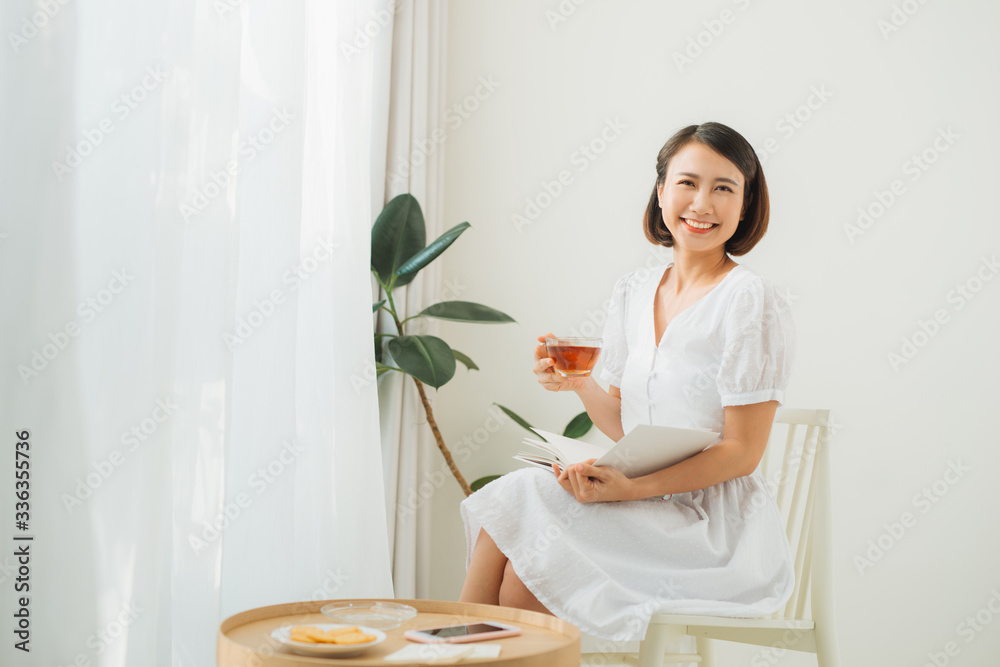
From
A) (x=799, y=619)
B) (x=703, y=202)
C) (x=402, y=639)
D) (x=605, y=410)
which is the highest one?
(x=703, y=202)

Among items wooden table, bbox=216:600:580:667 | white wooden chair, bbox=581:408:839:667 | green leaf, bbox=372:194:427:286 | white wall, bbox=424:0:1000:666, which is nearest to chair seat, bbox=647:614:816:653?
white wooden chair, bbox=581:408:839:667

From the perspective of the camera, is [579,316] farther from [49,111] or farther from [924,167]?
[49,111]

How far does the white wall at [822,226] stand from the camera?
2.44 metres

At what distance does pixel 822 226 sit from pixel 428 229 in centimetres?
131

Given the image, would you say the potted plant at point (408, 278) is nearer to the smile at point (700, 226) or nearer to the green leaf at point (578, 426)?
the green leaf at point (578, 426)

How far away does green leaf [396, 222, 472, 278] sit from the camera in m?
2.27

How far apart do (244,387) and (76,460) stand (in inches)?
17.9

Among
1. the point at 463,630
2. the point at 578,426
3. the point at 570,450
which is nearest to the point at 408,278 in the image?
the point at 578,426

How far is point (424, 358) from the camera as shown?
226 centimetres

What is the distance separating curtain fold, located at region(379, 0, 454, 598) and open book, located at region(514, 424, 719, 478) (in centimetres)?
111

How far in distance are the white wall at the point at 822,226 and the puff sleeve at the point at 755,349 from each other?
1.14 m

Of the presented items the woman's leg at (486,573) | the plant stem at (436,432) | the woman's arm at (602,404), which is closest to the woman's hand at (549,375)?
the woman's arm at (602,404)

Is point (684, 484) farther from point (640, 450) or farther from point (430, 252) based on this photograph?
point (430, 252)

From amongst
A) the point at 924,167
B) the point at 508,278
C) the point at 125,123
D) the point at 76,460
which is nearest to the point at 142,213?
the point at 125,123
